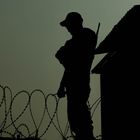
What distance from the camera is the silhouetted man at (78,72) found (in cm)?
676

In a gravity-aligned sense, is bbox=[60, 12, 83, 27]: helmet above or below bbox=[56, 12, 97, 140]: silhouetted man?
above

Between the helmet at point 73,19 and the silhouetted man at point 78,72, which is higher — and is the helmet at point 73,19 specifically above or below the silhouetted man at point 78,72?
above

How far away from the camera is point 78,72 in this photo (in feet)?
22.6

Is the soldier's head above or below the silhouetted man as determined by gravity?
above

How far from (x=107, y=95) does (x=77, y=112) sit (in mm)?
861

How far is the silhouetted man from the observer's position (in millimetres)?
Answer: 6758

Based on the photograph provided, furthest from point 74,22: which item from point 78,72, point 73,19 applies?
point 78,72

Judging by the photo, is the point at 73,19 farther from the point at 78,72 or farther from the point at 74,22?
the point at 78,72

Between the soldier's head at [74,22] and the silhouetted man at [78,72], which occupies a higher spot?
the soldier's head at [74,22]

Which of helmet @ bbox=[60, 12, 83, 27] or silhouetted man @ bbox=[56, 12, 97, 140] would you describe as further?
helmet @ bbox=[60, 12, 83, 27]

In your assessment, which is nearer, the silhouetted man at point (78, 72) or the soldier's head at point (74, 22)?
the silhouetted man at point (78, 72)

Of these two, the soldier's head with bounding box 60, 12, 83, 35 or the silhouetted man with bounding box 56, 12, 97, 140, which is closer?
the silhouetted man with bounding box 56, 12, 97, 140

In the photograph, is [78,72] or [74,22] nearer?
[78,72]

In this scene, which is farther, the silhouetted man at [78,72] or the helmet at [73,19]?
the helmet at [73,19]
